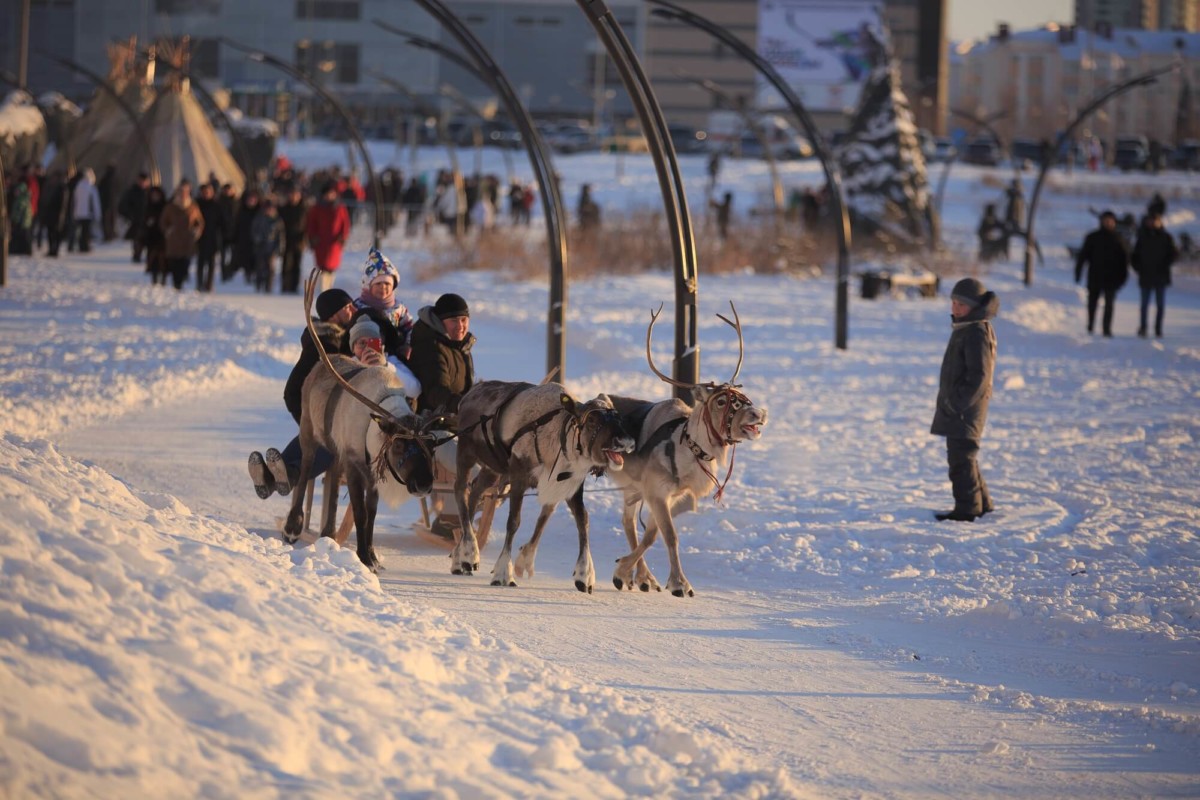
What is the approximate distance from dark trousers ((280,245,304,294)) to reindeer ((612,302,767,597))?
19564mm

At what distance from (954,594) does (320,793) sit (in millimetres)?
5399

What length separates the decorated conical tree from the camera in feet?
150

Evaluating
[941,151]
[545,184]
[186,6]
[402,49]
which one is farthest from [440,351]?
[186,6]

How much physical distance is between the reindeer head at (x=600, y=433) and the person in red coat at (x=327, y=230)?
659 inches

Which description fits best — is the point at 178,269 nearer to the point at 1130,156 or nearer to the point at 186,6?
the point at 1130,156

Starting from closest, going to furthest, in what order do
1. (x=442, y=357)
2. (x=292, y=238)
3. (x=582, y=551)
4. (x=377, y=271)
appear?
(x=582, y=551) < (x=442, y=357) < (x=377, y=271) < (x=292, y=238)

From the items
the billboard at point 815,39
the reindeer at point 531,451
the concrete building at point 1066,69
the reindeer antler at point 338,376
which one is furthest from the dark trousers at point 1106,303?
the concrete building at point 1066,69

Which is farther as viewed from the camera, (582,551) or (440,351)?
(440,351)

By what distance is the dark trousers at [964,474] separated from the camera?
11.7m

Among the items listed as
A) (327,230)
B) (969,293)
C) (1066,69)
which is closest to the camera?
(969,293)

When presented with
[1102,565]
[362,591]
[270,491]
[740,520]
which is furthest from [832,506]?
[362,591]

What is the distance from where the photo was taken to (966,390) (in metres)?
11.7

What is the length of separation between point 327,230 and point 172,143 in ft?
62.4

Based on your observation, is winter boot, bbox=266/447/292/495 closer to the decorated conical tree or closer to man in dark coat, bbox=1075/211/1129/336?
man in dark coat, bbox=1075/211/1129/336
